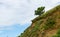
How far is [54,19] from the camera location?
41.0 metres

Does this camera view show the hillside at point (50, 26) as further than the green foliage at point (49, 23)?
No

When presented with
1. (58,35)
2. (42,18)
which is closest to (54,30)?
(58,35)

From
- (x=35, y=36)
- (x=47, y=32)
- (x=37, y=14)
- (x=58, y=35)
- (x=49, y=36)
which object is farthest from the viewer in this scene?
(x=37, y=14)

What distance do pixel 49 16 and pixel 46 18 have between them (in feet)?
2.99

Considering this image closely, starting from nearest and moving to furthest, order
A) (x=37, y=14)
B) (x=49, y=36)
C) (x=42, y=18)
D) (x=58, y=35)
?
(x=58, y=35) < (x=49, y=36) < (x=42, y=18) < (x=37, y=14)

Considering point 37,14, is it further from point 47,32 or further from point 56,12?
point 47,32

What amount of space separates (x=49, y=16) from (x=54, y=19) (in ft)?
9.70

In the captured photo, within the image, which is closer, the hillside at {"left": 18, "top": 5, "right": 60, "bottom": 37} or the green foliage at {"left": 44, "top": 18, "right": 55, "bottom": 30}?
the hillside at {"left": 18, "top": 5, "right": 60, "bottom": 37}

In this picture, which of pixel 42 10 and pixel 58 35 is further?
pixel 42 10

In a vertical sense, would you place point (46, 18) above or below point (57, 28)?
above

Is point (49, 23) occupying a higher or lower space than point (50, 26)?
higher

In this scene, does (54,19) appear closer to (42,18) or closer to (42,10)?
(42,18)

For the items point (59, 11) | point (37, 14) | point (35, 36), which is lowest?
point (35, 36)

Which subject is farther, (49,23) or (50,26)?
(49,23)
